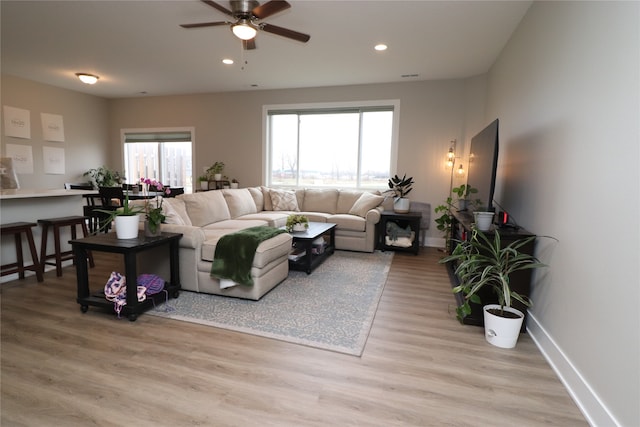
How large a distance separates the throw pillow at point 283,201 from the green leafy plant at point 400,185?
1.66 m

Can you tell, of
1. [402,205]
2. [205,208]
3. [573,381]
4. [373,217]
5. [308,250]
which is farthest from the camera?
[402,205]

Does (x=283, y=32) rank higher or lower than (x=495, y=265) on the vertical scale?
higher

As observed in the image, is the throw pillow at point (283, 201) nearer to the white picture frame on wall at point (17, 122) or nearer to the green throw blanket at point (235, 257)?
the green throw blanket at point (235, 257)

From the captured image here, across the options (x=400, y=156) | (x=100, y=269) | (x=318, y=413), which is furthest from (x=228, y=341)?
(x=400, y=156)

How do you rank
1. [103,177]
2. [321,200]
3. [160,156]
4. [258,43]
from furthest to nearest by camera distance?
[160,156]
[103,177]
[321,200]
[258,43]

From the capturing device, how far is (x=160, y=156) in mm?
6785

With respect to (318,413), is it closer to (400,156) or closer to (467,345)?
(467,345)

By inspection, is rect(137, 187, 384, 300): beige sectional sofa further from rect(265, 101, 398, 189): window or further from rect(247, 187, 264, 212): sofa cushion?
rect(265, 101, 398, 189): window

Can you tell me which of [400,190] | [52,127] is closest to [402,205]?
[400,190]

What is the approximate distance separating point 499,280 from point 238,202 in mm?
3574

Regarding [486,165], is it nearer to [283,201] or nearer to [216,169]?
[283,201]

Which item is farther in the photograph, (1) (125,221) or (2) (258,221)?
(2) (258,221)

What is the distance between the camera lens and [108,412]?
A: 5.06 feet

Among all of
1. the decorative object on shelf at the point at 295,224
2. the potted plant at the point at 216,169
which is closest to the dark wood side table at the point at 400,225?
the decorative object on shelf at the point at 295,224
